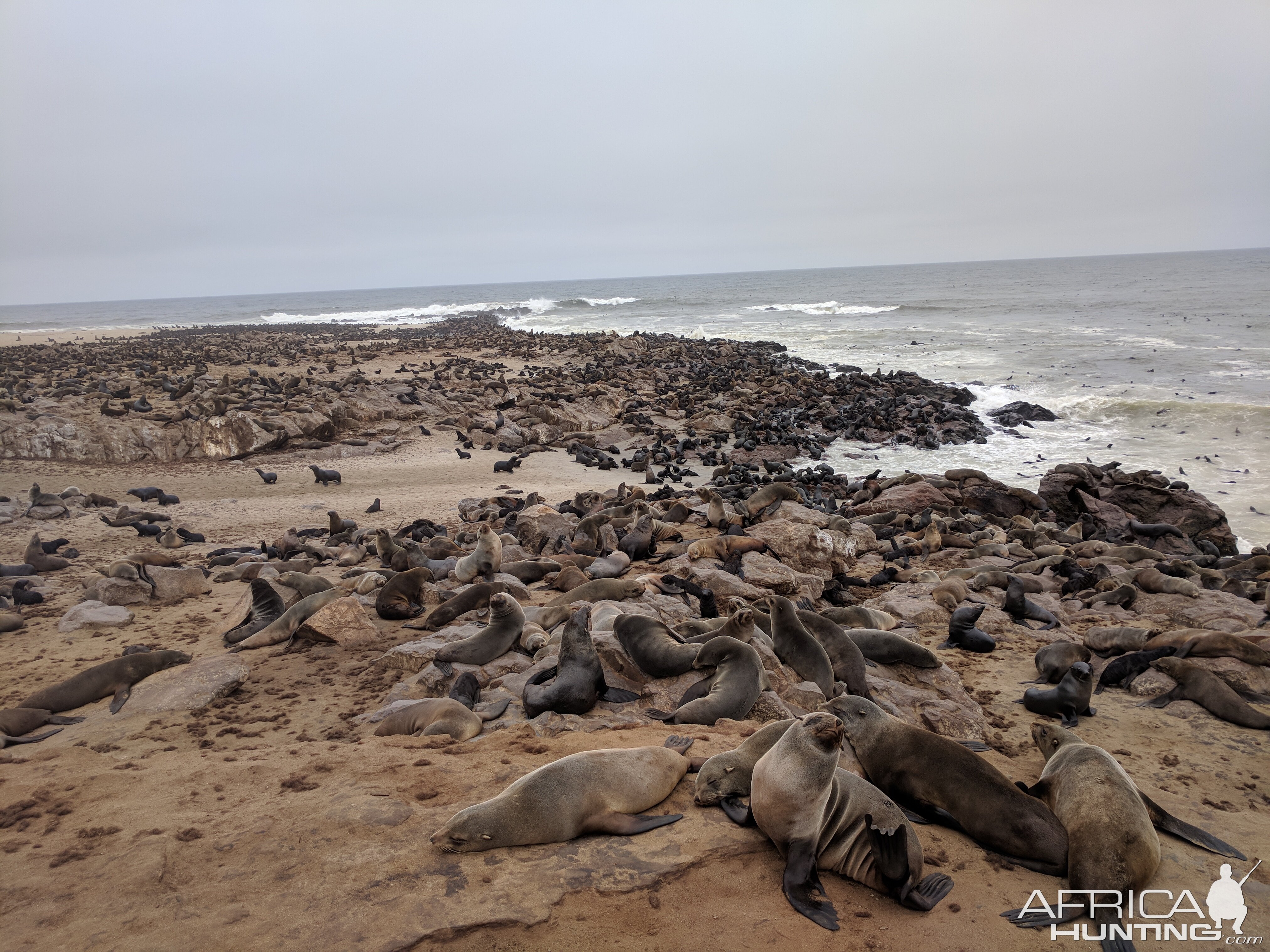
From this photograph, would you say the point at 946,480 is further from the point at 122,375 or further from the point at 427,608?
the point at 122,375

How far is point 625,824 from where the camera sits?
3453 millimetres

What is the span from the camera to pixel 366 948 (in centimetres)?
260

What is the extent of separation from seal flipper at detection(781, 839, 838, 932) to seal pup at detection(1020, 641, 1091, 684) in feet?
13.8

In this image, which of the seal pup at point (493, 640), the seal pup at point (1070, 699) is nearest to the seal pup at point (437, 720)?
the seal pup at point (493, 640)

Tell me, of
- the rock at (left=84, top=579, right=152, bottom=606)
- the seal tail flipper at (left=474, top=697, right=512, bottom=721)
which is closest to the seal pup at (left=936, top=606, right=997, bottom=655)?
the seal tail flipper at (left=474, top=697, right=512, bottom=721)

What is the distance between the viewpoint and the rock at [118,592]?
7332 millimetres

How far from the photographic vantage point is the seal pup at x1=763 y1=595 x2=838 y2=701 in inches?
228

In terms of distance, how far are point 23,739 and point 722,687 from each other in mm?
5109

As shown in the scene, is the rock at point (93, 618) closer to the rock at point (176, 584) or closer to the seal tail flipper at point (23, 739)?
the rock at point (176, 584)

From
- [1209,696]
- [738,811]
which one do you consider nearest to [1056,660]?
[1209,696]

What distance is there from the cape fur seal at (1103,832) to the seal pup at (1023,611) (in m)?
3.99

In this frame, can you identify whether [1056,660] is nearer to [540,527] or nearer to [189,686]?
[540,527]

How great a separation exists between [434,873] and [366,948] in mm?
468

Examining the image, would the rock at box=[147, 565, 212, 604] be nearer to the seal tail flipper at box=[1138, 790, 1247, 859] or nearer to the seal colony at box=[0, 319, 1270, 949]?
the seal colony at box=[0, 319, 1270, 949]
